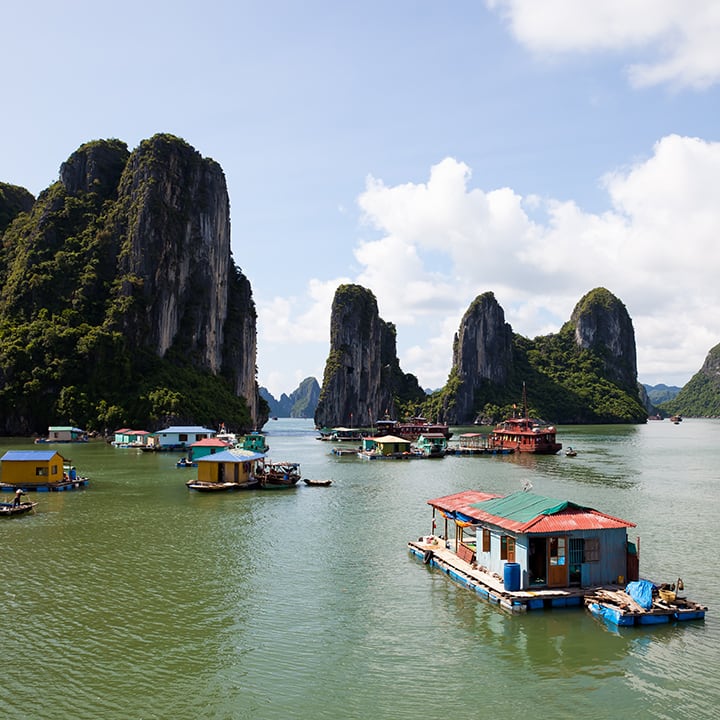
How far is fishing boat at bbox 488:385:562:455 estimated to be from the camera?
104m

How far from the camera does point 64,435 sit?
11694 centimetres

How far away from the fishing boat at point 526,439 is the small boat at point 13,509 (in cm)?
7784

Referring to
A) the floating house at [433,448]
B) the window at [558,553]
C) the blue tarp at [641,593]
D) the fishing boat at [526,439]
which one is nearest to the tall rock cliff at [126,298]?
the floating house at [433,448]

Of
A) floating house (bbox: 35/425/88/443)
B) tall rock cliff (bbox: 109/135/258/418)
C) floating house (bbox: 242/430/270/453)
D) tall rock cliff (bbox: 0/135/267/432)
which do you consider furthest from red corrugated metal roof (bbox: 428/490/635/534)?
tall rock cliff (bbox: 109/135/258/418)

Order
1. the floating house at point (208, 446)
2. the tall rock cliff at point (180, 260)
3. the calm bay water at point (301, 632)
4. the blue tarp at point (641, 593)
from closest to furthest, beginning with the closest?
the calm bay water at point (301, 632) < the blue tarp at point (641, 593) < the floating house at point (208, 446) < the tall rock cliff at point (180, 260)

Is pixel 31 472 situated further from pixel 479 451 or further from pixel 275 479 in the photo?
pixel 479 451

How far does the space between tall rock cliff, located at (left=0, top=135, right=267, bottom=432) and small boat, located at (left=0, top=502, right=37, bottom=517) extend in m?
84.1

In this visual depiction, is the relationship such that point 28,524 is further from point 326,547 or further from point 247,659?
point 247,659

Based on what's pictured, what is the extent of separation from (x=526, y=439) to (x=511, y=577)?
285 ft

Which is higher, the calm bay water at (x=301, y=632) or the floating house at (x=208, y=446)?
the floating house at (x=208, y=446)

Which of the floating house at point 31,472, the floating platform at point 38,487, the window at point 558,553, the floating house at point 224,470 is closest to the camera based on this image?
the window at point 558,553

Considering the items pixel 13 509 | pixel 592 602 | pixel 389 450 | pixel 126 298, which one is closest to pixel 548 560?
pixel 592 602

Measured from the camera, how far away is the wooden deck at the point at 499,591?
2275 centimetres

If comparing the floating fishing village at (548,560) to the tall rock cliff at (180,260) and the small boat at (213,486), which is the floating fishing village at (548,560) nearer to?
the small boat at (213,486)
